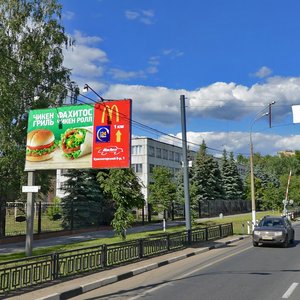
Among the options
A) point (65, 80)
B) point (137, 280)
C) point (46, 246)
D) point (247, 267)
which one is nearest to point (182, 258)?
point (247, 267)

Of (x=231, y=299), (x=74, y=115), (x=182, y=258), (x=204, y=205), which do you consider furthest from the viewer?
(x=204, y=205)

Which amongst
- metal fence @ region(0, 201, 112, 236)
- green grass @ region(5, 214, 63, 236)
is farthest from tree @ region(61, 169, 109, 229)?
green grass @ region(5, 214, 63, 236)

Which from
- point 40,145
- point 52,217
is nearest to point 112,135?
point 40,145

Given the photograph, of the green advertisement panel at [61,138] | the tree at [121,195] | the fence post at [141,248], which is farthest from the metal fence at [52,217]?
the fence post at [141,248]

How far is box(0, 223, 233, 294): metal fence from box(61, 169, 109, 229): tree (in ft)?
34.5

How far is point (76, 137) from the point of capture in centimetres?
1911

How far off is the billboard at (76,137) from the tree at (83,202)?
839 centimetres

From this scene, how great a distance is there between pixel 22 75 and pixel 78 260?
1719cm

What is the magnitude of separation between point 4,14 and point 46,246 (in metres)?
14.9

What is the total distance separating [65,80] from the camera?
2933 cm

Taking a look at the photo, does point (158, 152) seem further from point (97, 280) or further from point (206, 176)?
point (97, 280)

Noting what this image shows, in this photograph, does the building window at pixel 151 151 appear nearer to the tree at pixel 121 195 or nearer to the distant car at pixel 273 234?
the tree at pixel 121 195

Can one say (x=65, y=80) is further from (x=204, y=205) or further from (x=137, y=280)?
(x=204, y=205)

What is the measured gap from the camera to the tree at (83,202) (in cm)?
2767
